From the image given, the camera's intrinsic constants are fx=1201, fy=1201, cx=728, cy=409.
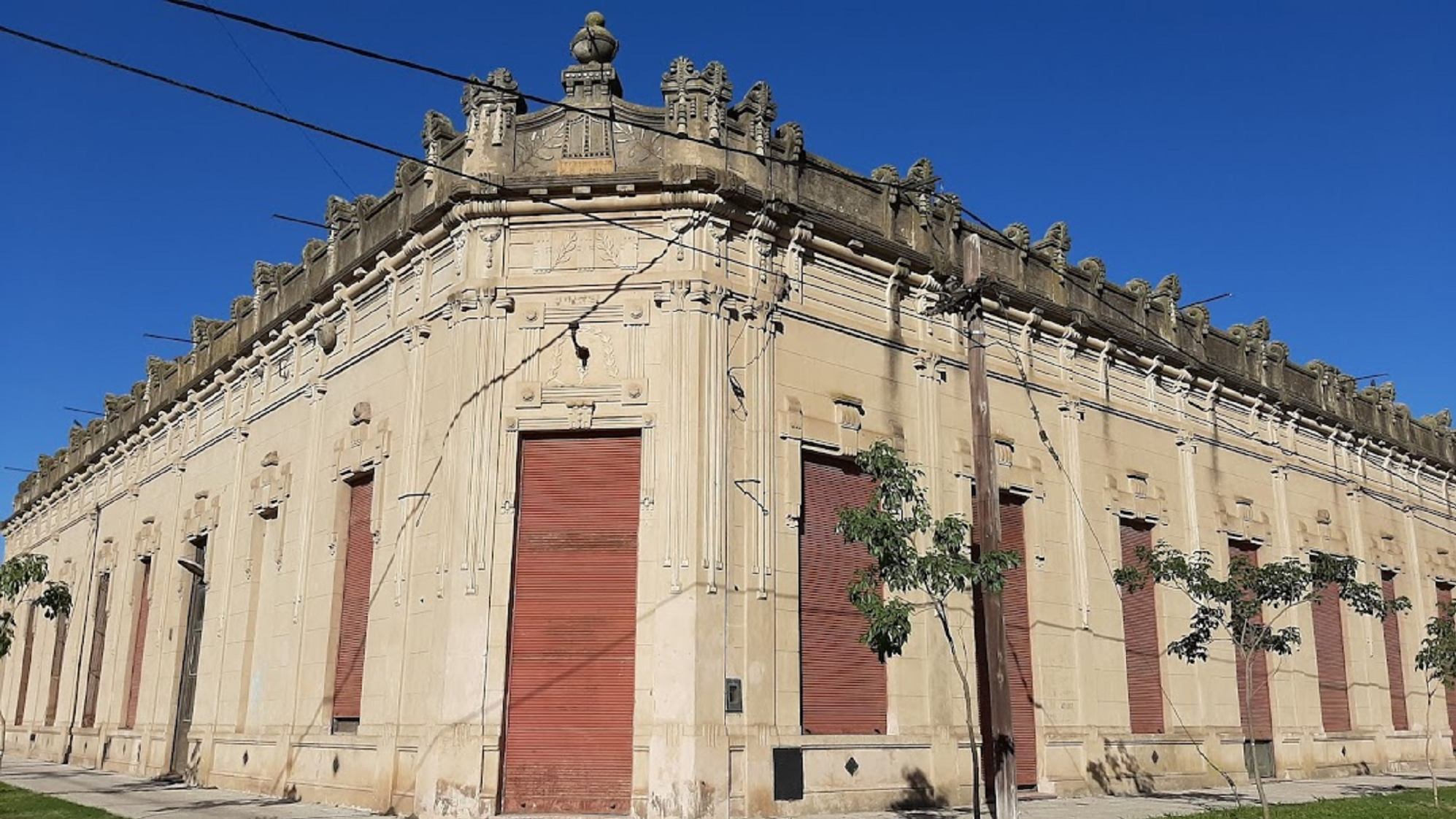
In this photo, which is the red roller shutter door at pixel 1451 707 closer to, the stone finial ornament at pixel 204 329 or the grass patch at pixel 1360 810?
the grass patch at pixel 1360 810

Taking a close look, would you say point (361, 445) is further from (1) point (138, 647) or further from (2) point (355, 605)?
(1) point (138, 647)

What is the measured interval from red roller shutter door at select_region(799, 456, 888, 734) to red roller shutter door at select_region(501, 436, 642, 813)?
291 cm

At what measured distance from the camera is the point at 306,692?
20797mm

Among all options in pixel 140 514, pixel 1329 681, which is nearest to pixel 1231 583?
pixel 1329 681

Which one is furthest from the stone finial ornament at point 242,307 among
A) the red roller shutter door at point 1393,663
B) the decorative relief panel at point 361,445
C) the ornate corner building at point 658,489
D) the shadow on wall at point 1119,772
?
the red roller shutter door at point 1393,663

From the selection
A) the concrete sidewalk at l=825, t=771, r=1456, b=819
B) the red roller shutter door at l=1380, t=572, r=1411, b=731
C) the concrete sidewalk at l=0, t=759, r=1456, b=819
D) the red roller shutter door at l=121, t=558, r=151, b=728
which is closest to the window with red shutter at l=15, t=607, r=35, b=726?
the red roller shutter door at l=121, t=558, r=151, b=728

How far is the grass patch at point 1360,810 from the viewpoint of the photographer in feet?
53.5

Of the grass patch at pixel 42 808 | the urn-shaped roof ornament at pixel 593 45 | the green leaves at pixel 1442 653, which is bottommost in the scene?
the grass patch at pixel 42 808

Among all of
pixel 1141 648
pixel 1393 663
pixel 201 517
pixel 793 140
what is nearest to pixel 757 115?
pixel 793 140

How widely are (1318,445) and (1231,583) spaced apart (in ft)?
55.8

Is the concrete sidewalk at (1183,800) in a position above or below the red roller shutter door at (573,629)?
below

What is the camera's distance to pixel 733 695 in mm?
16672

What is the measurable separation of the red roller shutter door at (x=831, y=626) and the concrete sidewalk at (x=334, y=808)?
1531 millimetres

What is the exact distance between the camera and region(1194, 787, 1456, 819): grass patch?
1631cm
